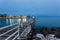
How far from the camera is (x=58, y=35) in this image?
32.1 feet

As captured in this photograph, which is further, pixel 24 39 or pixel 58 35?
pixel 58 35

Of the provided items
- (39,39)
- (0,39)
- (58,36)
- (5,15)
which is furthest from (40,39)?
(5,15)

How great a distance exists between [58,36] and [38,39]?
4.11 feet

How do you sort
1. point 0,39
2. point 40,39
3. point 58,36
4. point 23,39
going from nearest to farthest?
point 0,39 < point 23,39 < point 40,39 < point 58,36

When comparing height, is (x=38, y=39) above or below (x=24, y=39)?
below

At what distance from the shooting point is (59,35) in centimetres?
972

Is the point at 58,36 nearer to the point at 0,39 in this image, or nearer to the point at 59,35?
the point at 59,35

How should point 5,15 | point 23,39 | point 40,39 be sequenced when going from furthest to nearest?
1. point 5,15
2. point 40,39
3. point 23,39

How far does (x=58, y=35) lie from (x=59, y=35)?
0.26ft

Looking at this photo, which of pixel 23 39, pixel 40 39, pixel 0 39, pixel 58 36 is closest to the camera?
pixel 0 39

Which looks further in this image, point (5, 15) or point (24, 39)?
point (5, 15)

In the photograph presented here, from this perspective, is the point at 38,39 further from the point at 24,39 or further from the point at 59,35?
the point at 24,39

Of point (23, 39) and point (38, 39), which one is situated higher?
point (23, 39)

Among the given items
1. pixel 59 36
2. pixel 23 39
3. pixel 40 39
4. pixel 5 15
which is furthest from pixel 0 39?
pixel 5 15
